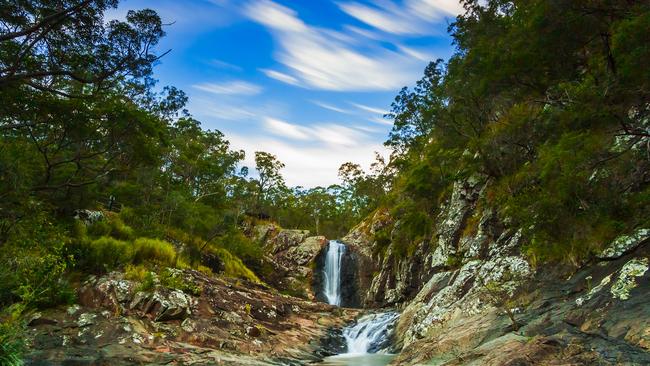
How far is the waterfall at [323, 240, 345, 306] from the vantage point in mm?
Answer: 34344

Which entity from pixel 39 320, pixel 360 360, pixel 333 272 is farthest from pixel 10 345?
pixel 333 272

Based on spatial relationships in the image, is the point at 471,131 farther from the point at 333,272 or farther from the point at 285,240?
the point at 285,240

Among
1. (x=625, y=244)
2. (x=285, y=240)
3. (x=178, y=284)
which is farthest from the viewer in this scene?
(x=285, y=240)

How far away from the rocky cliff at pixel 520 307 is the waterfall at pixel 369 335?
3.04ft

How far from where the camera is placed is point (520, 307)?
28.3 feet

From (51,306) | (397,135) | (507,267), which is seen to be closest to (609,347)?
(507,267)

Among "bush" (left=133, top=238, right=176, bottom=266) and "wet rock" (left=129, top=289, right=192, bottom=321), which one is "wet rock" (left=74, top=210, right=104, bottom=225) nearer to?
"bush" (left=133, top=238, right=176, bottom=266)

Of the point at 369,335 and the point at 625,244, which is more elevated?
the point at 625,244

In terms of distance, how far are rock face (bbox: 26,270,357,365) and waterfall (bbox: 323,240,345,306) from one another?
1917cm

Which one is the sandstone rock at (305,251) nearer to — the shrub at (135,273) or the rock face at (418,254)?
the rock face at (418,254)

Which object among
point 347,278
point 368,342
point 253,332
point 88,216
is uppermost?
point 88,216

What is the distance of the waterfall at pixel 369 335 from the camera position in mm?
14906

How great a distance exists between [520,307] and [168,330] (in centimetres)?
900

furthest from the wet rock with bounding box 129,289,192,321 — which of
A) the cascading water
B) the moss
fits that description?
the moss
